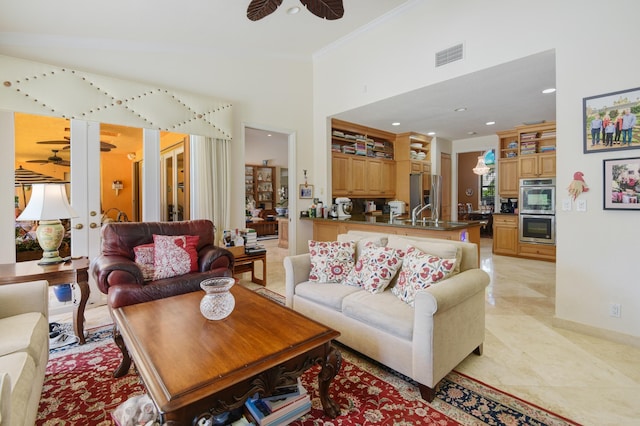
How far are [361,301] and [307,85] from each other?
4.52m

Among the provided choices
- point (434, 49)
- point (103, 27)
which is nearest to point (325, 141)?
point (434, 49)

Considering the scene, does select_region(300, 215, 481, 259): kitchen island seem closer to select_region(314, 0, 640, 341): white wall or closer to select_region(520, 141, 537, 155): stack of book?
select_region(314, 0, 640, 341): white wall

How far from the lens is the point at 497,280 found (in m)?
4.49

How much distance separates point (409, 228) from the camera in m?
4.09

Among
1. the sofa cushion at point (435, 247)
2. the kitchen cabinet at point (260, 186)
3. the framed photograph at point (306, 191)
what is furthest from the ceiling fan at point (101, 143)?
the kitchen cabinet at point (260, 186)

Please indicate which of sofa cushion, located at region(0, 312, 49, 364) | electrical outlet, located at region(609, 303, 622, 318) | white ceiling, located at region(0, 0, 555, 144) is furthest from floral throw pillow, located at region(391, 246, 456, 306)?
white ceiling, located at region(0, 0, 555, 144)

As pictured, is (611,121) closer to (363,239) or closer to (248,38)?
(363,239)

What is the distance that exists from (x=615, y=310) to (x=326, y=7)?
357 centimetres

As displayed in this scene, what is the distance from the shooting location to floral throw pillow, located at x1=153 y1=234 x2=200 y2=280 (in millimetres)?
3029

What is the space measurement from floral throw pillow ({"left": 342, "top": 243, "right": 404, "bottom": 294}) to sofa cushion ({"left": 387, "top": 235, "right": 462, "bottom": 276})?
131 mm

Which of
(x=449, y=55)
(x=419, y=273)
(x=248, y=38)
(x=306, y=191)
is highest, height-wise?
(x=248, y=38)

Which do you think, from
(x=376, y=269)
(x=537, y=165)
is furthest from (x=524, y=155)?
(x=376, y=269)

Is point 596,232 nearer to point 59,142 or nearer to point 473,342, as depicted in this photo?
point 473,342

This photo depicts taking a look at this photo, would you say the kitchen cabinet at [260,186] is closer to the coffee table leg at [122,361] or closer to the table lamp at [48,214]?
the table lamp at [48,214]
